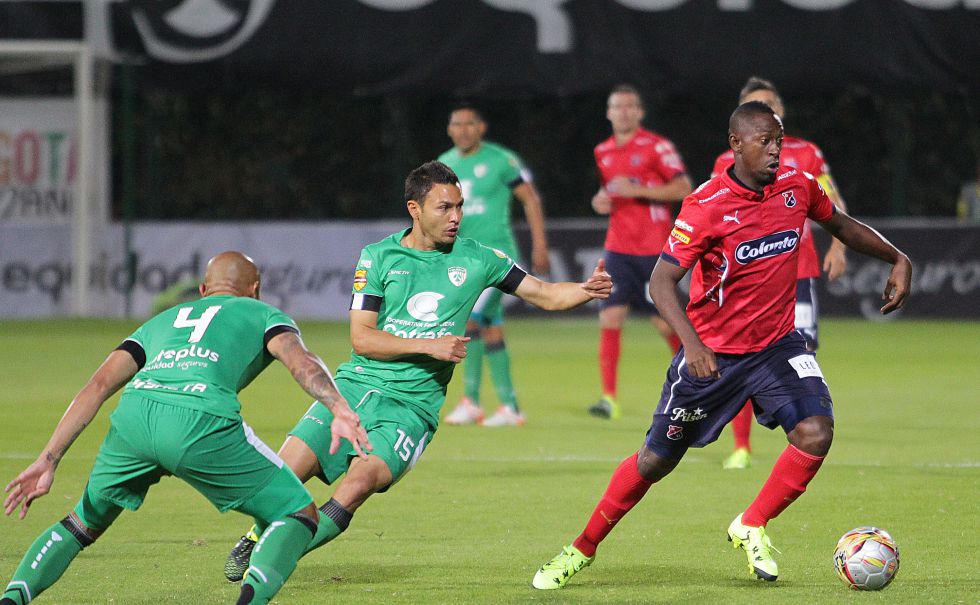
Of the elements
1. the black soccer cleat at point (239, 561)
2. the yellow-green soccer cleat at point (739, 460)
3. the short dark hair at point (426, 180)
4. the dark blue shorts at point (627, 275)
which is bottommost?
the yellow-green soccer cleat at point (739, 460)

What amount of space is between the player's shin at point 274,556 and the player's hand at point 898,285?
270cm

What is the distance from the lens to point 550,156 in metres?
25.0

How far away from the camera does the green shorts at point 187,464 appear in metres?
5.20

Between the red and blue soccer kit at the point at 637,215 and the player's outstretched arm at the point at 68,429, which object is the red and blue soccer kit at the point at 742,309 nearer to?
the player's outstretched arm at the point at 68,429

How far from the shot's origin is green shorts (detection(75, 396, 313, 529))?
17.0 ft

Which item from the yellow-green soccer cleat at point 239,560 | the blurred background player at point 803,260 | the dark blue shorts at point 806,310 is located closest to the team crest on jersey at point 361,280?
the yellow-green soccer cleat at point 239,560

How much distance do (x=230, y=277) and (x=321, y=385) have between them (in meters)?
0.70

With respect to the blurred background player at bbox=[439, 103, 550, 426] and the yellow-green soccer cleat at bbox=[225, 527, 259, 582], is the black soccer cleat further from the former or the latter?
the blurred background player at bbox=[439, 103, 550, 426]

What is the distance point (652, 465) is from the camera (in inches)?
250

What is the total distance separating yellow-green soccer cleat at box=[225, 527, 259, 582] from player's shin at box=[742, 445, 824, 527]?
199cm

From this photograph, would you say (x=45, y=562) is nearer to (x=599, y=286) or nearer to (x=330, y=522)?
(x=330, y=522)

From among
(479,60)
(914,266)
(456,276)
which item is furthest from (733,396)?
(479,60)

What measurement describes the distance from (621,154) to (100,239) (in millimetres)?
11491

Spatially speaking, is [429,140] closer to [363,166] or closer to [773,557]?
[363,166]
